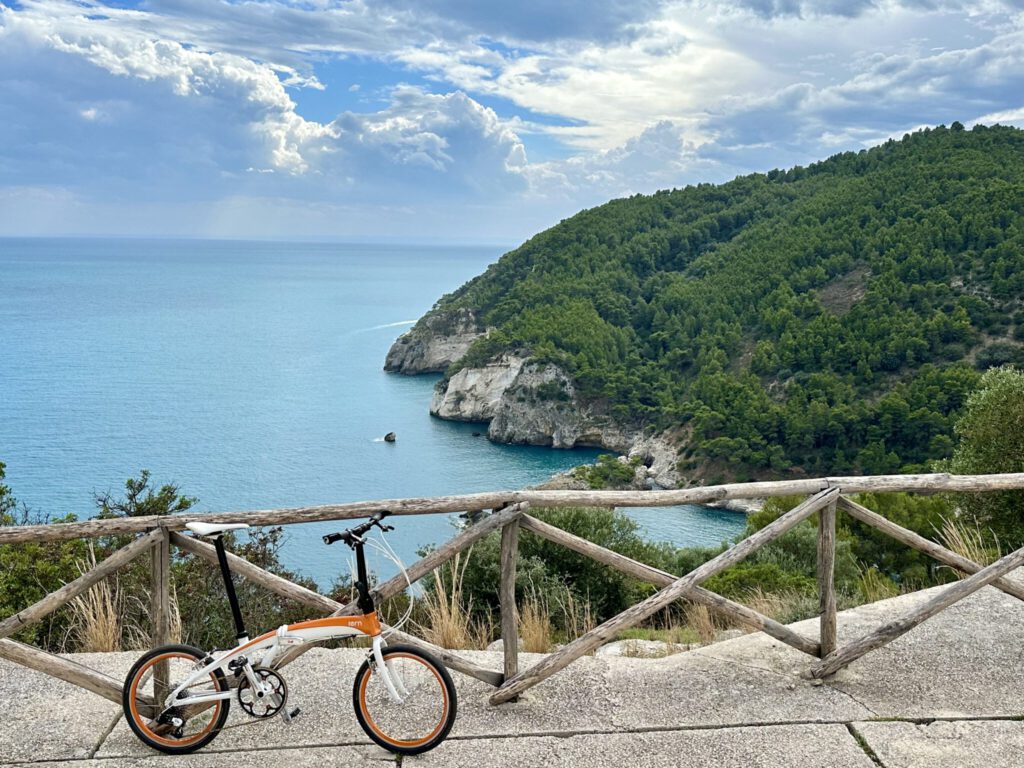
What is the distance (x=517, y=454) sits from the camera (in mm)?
72375

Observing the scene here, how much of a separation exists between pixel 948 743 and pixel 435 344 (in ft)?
323

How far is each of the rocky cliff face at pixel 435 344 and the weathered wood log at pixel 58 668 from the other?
96.0 meters

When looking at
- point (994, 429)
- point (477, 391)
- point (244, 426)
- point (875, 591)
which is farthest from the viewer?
point (477, 391)

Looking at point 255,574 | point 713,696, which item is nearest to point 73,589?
point 255,574

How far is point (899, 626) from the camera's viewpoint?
4.64 meters

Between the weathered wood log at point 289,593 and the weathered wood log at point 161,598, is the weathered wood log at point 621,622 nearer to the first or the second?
the weathered wood log at point 289,593

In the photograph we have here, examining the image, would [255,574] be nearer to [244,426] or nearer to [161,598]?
[161,598]

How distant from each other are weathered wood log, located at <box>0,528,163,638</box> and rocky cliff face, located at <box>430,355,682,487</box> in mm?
67261

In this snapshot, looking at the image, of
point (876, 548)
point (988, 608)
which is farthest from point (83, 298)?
point (988, 608)

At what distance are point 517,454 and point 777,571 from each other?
5954cm

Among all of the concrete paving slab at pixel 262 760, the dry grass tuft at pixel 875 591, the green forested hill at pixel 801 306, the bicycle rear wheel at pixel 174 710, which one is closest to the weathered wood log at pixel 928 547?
the dry grass tuft at pixel 875 591

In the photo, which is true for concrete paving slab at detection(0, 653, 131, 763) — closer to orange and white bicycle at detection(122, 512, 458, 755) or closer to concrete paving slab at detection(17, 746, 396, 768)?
concrete paving slab at detection(17, 746, 396, 768)

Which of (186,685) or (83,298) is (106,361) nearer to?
(83,298)

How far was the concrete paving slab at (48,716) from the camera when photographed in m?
4.00
